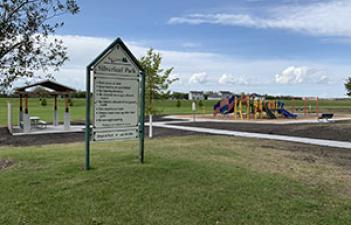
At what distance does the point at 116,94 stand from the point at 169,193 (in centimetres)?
268

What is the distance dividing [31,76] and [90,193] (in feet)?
11.7

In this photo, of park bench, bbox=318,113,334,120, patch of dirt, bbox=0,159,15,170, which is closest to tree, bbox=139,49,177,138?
patch of dirt, bbox=0,159,15,170

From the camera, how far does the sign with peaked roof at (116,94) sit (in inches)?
280

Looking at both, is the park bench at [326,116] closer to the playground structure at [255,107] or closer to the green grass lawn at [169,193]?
the playground structure at [255,107]

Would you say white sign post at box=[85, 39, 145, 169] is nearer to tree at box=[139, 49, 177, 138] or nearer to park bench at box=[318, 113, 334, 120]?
tree at box=[139, 49, 177, 138]

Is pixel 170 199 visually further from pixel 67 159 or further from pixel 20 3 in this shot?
pixel 20 3

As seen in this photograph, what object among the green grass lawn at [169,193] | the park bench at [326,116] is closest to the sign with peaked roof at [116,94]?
the green grass lawn at [169,193]

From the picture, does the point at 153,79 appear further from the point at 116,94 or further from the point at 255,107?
the point at 255,107

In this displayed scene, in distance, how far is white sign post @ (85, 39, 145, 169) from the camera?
7074 millimetres

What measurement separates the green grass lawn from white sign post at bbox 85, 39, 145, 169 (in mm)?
655

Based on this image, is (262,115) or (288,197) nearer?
(288,197)

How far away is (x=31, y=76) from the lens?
780cm

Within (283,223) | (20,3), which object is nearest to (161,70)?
(20,3)

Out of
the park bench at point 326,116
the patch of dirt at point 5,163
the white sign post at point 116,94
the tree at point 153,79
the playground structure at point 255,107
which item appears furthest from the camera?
the playground structure at point 255,107
